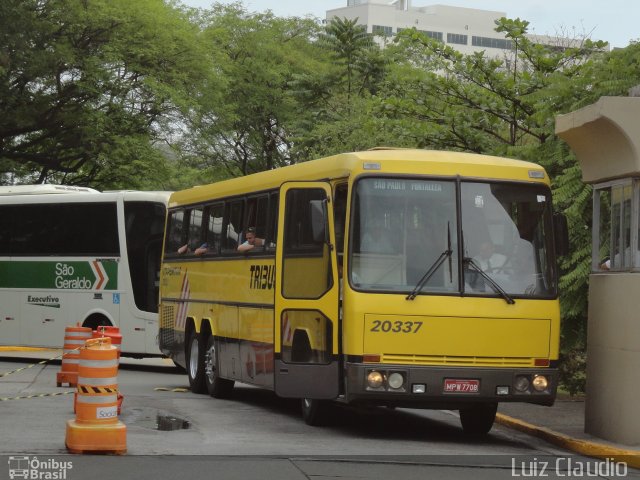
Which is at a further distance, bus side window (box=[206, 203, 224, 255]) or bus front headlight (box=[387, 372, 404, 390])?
bus side window (box=[206, 203, 224, 255])

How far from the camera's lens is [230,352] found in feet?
58.9

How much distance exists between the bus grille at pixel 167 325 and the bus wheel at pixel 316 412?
6.28m

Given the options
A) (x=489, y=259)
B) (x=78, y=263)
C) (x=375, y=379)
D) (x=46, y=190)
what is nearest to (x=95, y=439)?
(x=375, y=379)

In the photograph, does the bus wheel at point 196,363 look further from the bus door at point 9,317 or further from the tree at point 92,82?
the tree at point 92,82

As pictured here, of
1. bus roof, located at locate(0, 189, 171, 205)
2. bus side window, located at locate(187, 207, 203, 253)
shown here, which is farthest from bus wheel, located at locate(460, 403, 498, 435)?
bus roof, located at locate(0, 189, 171, 205)

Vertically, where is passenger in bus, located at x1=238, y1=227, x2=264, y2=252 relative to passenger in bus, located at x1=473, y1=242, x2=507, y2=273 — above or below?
above

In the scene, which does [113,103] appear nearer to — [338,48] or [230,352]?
[338,48]

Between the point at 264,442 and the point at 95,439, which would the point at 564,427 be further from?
the point at 95,439

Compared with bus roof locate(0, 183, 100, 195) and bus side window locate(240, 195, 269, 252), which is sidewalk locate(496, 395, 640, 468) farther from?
bus roof locate(0, 183, 100, 195)

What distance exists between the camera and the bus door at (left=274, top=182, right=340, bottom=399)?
→ 47.0 ft

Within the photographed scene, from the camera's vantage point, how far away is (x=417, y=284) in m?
13.9

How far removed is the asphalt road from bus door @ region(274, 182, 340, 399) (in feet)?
2.13

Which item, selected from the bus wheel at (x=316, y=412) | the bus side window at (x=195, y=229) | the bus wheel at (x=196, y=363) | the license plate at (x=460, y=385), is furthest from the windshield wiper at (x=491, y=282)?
the bus side window at (x=195, y=229)

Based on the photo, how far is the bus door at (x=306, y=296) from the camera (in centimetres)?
1433
